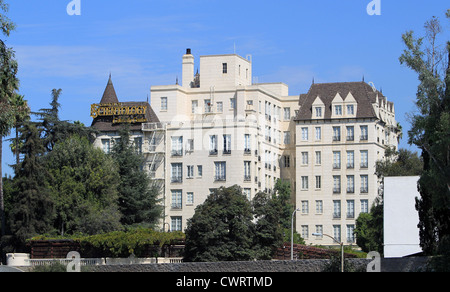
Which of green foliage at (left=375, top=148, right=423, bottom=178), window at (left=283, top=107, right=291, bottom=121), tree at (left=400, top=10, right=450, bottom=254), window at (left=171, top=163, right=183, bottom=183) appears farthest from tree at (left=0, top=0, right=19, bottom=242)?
window at (left=283, top=107, right=291, bottom=121)

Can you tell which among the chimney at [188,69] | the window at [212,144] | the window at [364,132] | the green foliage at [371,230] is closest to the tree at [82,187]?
the window at [212,144]

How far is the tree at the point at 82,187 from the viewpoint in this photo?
309 ft

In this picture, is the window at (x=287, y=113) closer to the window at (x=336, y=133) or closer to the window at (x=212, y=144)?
the window at (x=336, y=133)

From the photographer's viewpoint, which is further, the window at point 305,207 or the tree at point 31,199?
the window at point 305,207

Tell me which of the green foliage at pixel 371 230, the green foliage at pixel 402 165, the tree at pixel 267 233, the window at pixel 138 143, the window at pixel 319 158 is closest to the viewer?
the tree at pixel 267 233

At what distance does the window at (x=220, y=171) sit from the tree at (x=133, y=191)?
6.68 meters

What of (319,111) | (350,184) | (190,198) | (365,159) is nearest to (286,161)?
(319,111)

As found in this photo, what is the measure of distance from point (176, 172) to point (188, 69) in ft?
47.8

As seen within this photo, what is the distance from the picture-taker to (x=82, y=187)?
97.8m

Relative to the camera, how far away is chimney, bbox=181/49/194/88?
117762mm

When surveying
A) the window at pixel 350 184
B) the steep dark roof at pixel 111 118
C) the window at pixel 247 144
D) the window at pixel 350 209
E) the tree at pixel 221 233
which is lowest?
the tree at pixel 221 233

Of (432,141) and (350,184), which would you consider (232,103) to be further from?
(432,141)

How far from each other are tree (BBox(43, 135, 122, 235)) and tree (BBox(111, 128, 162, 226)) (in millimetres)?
2015
